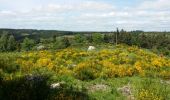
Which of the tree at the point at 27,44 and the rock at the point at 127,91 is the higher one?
the rock at the point at 127,91

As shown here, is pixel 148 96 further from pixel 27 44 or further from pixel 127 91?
pixel 27 44

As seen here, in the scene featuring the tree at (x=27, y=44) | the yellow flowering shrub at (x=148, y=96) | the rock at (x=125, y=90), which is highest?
the yellow flowering shrub at (x=148, y=96)

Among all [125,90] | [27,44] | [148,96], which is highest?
[148,96]

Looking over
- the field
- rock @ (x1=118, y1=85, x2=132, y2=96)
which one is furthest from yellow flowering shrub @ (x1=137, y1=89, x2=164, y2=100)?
rock @ (x1=118, y1=85, x2=132, y2=96)

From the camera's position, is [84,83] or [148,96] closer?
[148,96]

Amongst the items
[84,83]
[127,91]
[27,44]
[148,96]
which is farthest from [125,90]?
[27,44]

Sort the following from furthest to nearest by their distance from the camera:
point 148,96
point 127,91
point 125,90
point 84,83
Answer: point 84,83 < point 125,90 < point 127,91 < point 148,96

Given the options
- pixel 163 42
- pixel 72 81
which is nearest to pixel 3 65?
pixel 72 81

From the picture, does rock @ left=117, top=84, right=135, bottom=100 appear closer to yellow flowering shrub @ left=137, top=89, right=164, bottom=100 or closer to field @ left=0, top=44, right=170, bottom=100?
field @ left=0, top=44, right=170, bottom=100

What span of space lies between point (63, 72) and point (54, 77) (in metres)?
2.45

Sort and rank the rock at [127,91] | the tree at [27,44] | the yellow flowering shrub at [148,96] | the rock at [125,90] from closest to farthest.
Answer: the yellow flowering shrub at [148,96] → the rock at [127,91] → the rock at [125,90] → the tree at [27,44]

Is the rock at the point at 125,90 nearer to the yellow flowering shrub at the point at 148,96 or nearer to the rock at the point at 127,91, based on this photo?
the rock at the point at 127,91

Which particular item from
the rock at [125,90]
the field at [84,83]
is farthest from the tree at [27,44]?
the rock at [125,90]

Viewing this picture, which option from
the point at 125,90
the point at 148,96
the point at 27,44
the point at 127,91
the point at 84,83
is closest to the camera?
the point at 148,96
